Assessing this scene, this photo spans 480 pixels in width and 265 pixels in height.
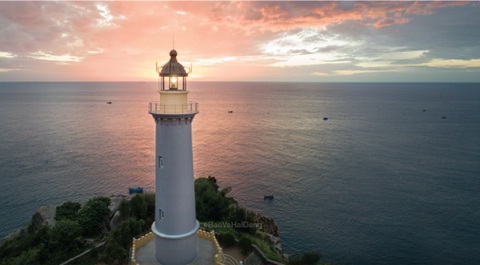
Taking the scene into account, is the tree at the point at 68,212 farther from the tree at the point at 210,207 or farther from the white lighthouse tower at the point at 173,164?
the white lighthouse tower at the point at 173,164

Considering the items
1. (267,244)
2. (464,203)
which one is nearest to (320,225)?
(267,244)

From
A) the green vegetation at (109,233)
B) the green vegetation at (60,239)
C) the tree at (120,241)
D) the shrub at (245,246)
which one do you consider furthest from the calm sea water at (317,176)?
the tree at (120,241)

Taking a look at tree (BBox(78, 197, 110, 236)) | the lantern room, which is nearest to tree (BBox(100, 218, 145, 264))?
tree (BBox(78, 197, 110, 236))

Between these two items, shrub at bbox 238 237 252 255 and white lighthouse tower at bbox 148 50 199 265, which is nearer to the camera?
white lighthouse tower at bbox 148 50 199 265

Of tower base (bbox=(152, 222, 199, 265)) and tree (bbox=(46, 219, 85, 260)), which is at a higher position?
tower base (bbox=(152, 222, 199, 265))

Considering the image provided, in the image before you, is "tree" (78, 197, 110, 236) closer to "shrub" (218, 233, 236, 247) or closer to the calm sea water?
"shrub" (218, 233, 236, 247)

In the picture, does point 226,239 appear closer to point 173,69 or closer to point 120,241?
point 120,241
